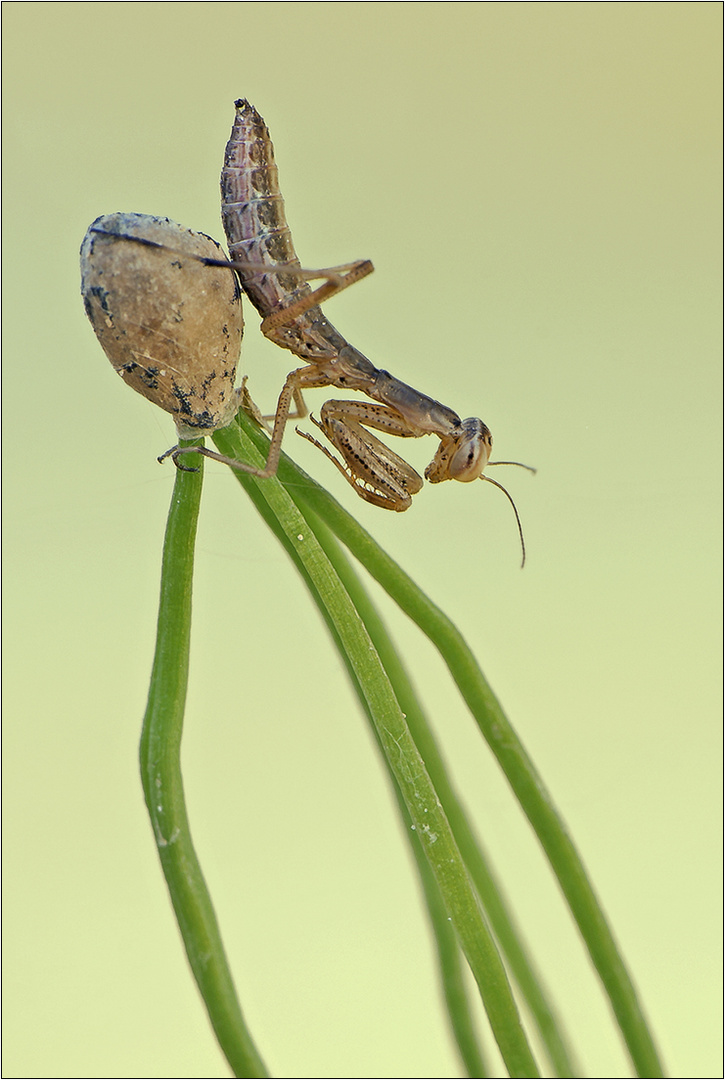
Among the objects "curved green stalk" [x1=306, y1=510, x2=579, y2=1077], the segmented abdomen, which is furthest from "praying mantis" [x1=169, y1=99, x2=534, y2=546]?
"curved green stalk" [x1=306, y1=510, x2=579, y2=1077]

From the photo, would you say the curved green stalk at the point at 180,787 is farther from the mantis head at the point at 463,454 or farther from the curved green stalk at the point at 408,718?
the mantis head at the point at 463,454

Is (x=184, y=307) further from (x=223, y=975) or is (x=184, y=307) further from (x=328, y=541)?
(x=223, y=975)

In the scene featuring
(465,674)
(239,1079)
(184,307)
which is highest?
(184,307)

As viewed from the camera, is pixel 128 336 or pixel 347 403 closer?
pixel 128 336

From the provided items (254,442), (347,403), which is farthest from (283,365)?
(254,442)

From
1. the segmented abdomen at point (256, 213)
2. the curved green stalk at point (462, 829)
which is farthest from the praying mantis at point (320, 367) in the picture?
the curved green stalk at point (462, 829)

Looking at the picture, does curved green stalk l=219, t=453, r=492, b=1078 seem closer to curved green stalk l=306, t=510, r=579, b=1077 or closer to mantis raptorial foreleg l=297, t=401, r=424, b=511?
curved green stalk l=306, t=510, r=579, b=1077

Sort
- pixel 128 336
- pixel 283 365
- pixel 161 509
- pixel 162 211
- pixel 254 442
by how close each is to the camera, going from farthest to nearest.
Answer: pixel 283 365 → pixel 161 509 → pixel 162 211 → pixel 254 442 → pixel 128 336
